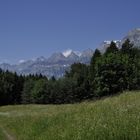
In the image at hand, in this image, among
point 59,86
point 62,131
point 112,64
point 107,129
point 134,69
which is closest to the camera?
point 107,129

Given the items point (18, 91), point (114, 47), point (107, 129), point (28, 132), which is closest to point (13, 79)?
point (18, 91)

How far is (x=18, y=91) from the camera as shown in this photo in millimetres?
160125

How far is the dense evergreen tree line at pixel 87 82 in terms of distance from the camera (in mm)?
102062

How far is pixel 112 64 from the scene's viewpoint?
104 meters

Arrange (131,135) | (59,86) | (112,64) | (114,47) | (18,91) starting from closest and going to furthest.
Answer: (131,135), (112,64), (114,47), (59,86), (18,91)

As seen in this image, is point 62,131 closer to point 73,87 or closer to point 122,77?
point 122,77

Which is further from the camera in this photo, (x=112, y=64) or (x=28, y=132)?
(x=112, y=64)

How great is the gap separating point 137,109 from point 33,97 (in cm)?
13483

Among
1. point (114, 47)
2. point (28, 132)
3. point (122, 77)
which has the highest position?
point (114, 47)

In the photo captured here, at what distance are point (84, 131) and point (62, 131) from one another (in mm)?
2958

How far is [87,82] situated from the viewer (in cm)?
13050

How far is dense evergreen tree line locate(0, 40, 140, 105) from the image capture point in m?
102

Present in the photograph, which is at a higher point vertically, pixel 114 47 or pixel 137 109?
pixel 114 47

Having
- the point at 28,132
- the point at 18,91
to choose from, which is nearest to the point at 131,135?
the point at 28,132
